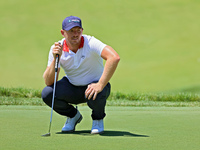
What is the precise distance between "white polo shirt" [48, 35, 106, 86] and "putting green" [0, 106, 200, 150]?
567 millimetres

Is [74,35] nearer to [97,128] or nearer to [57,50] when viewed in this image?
[57,50]

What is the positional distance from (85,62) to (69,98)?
0.45m

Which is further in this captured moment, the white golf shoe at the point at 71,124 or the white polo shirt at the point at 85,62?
the white golf shoe at the point at 71,124

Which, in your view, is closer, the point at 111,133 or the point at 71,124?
the point at 111,133

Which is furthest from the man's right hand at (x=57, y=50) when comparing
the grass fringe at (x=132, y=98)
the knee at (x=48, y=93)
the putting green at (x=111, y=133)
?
the grass fringe at (x=132, y=98)

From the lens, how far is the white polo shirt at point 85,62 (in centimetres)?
391

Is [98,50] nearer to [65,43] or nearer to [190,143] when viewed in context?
[65,43]

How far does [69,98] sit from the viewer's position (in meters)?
4.19

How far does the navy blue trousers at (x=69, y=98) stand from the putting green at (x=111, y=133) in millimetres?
220

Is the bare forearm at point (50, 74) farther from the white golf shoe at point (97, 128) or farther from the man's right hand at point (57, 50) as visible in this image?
the white golf shoe at point (97, 128)

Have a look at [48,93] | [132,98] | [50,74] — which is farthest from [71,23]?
[132,98]

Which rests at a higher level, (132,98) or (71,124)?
(132,98)

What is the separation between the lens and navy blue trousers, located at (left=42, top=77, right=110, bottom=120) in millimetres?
4020

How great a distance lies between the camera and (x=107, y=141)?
3375 millimetres
